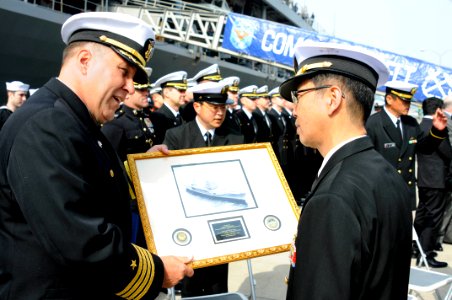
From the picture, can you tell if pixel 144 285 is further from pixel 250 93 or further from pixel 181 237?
pixel 250 93

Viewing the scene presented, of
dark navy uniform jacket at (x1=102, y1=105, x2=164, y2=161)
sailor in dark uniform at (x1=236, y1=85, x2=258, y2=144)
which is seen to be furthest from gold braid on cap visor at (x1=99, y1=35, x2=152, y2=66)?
sailor in dark uniform at (x1=236, y1=85, x2=258, y2=144)

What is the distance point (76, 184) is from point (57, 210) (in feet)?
0.34

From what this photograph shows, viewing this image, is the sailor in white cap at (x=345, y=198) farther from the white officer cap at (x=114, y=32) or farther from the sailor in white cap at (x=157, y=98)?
the sailor in white cap at (x=157, y=98)

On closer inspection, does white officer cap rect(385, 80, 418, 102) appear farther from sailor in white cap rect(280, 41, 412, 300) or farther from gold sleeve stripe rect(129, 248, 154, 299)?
gold sleeve stripe rect(129, 248, 154, 299)

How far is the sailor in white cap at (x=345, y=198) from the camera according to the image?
128 cm

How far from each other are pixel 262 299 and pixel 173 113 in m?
3.01

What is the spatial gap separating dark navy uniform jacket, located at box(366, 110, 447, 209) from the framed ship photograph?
8.04 feet

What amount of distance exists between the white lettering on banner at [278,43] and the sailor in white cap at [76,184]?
30.2 feet

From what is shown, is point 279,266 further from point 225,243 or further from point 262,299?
point 225,243

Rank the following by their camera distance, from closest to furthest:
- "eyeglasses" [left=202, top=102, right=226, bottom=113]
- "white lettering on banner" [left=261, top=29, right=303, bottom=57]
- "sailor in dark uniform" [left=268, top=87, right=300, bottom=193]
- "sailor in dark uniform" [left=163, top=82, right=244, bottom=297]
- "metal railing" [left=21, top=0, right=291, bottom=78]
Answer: "sailor in dark uniform" [left=163, top=82, right=244, bottom=297] < "eyeglasses" [left=202, top=102, right=226, bottom=113] < "sailor in dark uniform" [left=268, top=87, right=300, bottom=193] < "white lettering on banner" [left=261, top=29, right=303, bottom=57] < "metal railing" [left=21, top=0, right=291, bottom=78]


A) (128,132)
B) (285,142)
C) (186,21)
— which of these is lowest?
(285,142)

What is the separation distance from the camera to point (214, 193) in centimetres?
263

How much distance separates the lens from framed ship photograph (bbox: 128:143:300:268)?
2336 mm

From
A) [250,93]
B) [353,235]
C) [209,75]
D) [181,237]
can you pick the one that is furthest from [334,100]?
[250,93]
